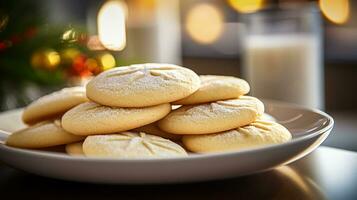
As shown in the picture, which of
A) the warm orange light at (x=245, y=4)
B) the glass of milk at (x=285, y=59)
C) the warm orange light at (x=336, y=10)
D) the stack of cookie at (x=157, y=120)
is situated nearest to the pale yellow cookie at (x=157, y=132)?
the stack of cookie at (x=157, y=120)

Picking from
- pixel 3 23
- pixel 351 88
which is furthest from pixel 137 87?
pixel 351 88

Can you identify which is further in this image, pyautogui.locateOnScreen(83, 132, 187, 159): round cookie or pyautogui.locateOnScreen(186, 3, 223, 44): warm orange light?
pyautogui.locateOnScreen(186, 3, 223, 44): warm orange light

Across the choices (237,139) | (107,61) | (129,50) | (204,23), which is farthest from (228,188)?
(204,23)

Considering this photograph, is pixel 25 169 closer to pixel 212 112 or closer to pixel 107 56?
pixel 212 112

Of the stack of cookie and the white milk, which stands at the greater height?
the stack of cookie

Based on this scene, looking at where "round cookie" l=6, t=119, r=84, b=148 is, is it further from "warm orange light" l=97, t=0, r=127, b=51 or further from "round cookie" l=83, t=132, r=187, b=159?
"warm orange light" l=97, t=0, r=127, b=51

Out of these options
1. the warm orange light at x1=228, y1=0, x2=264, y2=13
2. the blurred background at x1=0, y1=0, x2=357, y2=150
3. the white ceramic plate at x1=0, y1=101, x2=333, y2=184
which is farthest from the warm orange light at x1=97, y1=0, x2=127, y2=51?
the white ceramic plate at x1=0, y1=101, x2=333, y2=184
